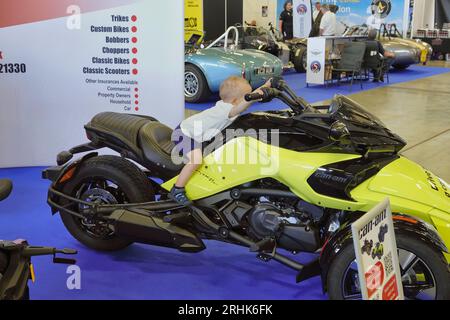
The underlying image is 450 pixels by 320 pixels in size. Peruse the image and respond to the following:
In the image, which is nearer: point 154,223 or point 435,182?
point 435,182

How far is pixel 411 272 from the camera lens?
9.07ft

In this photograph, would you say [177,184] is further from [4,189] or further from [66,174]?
[4,189]

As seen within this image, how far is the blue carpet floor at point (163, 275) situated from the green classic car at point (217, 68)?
5.41m

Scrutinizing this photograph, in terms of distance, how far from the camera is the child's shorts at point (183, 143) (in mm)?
3192

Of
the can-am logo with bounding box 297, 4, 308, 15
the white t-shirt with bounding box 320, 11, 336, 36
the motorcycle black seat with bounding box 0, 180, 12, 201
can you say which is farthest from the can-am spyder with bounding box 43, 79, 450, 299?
the can-am logo with bounding box 297, 4, 308, 15

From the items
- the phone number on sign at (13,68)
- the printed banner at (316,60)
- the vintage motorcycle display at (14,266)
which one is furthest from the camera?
the printed banner at (316,60)

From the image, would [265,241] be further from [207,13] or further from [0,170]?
[207,13]

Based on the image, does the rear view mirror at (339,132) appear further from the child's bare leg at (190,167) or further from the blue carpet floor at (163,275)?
the blue carpet floor at (163,275)

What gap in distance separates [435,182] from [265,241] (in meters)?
1.02

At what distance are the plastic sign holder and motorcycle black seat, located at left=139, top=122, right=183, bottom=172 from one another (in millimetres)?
1421

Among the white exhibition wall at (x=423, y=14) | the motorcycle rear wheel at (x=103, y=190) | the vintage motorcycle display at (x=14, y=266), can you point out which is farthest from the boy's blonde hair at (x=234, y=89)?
the white exhibition wall at (x=423, y=14)

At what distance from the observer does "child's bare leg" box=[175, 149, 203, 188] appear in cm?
311
